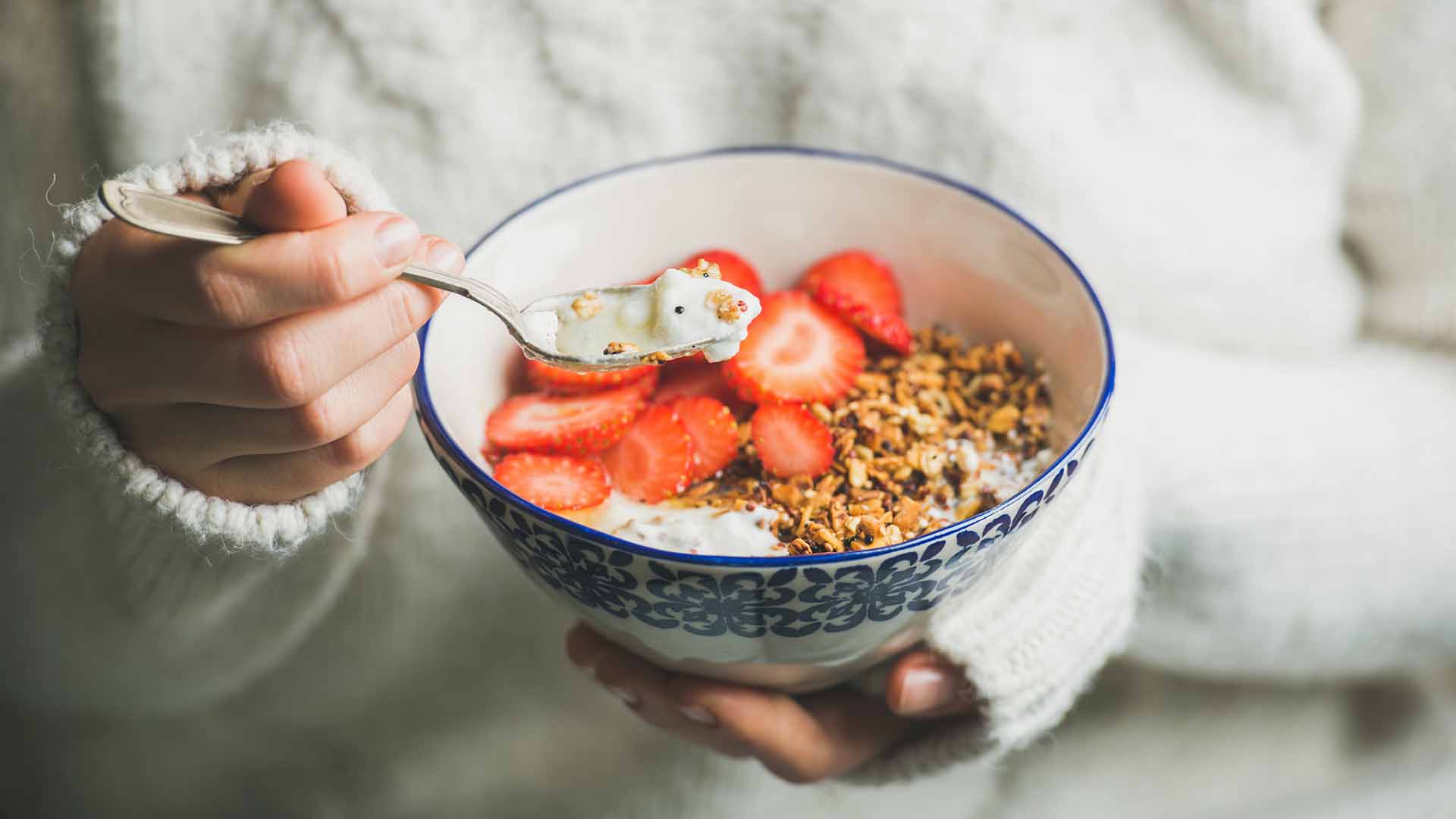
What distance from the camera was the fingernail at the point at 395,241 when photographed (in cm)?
40

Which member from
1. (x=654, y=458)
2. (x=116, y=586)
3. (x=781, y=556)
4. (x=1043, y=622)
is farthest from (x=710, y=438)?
(x=116, y=586)

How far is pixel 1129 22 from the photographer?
85 cm

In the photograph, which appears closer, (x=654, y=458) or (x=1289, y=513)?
(x=654, y=458)

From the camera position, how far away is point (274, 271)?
0.40 meters

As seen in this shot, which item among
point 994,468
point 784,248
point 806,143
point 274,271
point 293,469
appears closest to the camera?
point 274,271

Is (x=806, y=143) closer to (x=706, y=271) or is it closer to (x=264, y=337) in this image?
(x=706, y=271)

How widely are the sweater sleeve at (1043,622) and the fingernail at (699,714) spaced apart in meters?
0.15

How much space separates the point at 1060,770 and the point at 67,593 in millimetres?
965

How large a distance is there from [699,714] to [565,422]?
21 centimetres

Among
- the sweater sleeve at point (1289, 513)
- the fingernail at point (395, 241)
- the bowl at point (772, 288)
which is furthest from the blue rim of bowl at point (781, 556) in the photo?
the sweater sleeve at point (1289, 513)

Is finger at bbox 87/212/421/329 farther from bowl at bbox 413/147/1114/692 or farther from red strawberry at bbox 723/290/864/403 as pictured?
red strawberry at bbox 723/290/864/403

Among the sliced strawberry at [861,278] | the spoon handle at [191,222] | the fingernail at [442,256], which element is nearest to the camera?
the spoon handle at [191,222]

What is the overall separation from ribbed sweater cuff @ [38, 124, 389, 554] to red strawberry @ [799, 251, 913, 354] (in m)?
0.31

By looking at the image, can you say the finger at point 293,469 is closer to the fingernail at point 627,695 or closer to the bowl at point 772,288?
the bowl at point 772,288
